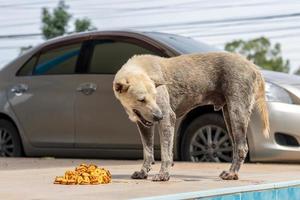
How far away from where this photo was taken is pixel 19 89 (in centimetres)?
884

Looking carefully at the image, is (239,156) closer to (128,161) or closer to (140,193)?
(140,193)

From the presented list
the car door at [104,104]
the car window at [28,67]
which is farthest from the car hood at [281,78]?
the car window at [28,67]

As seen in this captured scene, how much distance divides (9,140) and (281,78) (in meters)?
3.61

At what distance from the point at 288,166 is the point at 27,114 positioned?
11.2 feet

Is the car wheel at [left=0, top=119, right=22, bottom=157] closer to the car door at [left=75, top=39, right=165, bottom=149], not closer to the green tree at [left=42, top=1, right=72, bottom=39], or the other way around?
the car door at [left=75, top=39, right=165, bottom=149]

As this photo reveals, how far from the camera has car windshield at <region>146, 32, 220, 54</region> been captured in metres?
7.87

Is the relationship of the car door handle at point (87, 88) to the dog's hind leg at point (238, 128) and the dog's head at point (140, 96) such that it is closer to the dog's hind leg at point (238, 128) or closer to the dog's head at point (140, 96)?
the dog's hind leg at point (238, 128)

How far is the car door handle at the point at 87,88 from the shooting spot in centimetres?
816

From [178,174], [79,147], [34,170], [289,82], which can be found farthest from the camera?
[79,147]

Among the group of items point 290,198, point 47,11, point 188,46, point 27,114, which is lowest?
point 290,198

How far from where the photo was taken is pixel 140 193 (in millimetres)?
4438

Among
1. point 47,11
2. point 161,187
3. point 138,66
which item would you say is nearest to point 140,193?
point 161,187

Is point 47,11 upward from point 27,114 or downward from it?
upward

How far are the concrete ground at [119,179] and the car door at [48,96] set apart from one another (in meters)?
0.61
